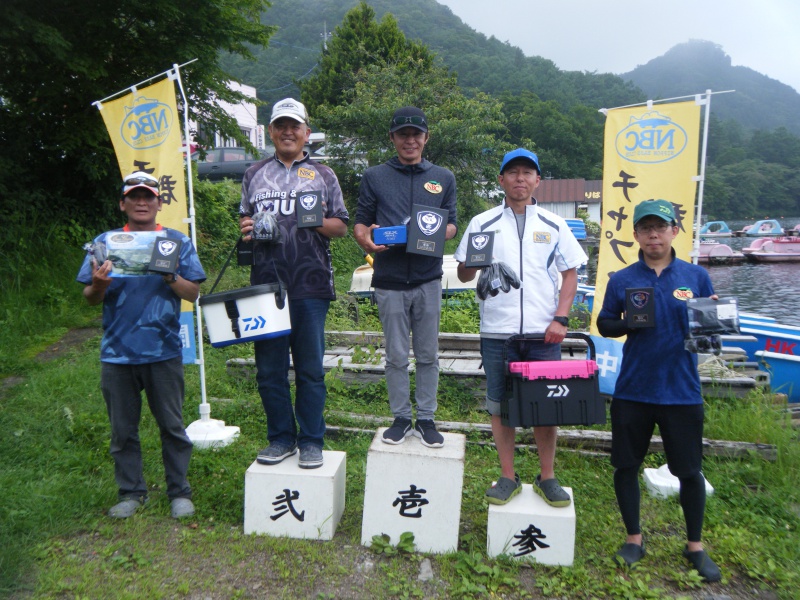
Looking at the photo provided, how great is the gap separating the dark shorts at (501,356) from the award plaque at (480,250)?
480 millimetres

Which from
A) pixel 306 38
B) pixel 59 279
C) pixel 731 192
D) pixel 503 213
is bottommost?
pixel 59 279

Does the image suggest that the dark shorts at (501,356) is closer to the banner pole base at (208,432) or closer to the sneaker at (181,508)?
the sneaker at (181,508)

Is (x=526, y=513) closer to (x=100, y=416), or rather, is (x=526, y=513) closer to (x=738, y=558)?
(x=738, y=558)

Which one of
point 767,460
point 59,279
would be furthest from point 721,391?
point 59,279

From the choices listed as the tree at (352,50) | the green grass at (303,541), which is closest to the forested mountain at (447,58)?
the tree at (352,50)

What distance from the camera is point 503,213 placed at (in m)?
3.63

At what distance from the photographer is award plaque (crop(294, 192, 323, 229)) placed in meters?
3.53

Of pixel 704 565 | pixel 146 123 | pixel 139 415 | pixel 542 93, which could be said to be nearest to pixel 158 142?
pixel 146 123

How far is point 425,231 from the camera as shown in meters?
3.51

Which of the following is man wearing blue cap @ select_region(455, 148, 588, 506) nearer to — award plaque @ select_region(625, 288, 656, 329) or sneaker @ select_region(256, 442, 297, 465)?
award plaque @ select_region(625, 288, 656, 329)

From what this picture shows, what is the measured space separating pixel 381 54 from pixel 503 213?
2737 cm

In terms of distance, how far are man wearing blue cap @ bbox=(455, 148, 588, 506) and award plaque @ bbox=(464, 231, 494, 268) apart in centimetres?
10

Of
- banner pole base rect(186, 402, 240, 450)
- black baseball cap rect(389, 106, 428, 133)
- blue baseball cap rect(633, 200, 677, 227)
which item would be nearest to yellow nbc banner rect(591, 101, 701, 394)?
blue baseball cap rect(633, 200, 677, 227)

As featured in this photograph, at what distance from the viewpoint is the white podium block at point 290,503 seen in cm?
361
